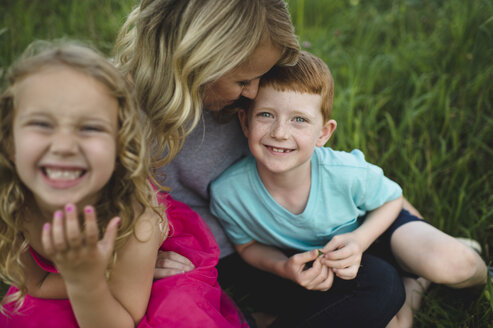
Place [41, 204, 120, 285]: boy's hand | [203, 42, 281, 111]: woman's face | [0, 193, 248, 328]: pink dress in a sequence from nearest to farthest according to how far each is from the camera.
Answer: [41, 204, 120, 285]: boy's hand
[0, 193, 248, 328]: pink dress
[203, 42, 281, 111]: woman's face

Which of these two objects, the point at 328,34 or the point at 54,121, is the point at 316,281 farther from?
the point at 328,34

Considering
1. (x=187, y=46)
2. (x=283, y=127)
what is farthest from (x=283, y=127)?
(x=187, y=46)

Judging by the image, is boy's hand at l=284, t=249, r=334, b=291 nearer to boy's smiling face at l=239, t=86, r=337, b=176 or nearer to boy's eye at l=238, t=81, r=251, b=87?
boy's smiling face at l=239, t=86, r=337, b=176

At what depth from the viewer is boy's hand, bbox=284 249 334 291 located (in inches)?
64.8

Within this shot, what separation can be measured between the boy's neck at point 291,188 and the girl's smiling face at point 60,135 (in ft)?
2.73

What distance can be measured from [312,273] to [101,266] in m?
0.81

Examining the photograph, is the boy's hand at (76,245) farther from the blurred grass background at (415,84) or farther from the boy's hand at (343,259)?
the blurred grass background at (415,84)

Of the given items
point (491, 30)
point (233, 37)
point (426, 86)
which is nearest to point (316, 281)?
point (233, 37)

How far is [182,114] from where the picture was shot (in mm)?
1551

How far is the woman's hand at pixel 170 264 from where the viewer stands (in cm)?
157

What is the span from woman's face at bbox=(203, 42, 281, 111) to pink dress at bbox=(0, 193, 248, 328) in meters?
0.52

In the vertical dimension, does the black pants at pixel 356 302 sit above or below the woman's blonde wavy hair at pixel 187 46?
below

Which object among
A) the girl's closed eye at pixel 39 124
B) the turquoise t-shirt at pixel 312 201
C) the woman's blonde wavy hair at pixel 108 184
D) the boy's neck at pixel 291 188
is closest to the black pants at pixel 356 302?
the turquoise t-shirt at pixel 312 201

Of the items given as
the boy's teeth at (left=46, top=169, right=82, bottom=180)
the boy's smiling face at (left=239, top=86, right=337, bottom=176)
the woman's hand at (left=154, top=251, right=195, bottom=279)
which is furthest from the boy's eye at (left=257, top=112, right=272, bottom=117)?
the boy's teeth at (left=46, top=169, right=82, bottom=180)
